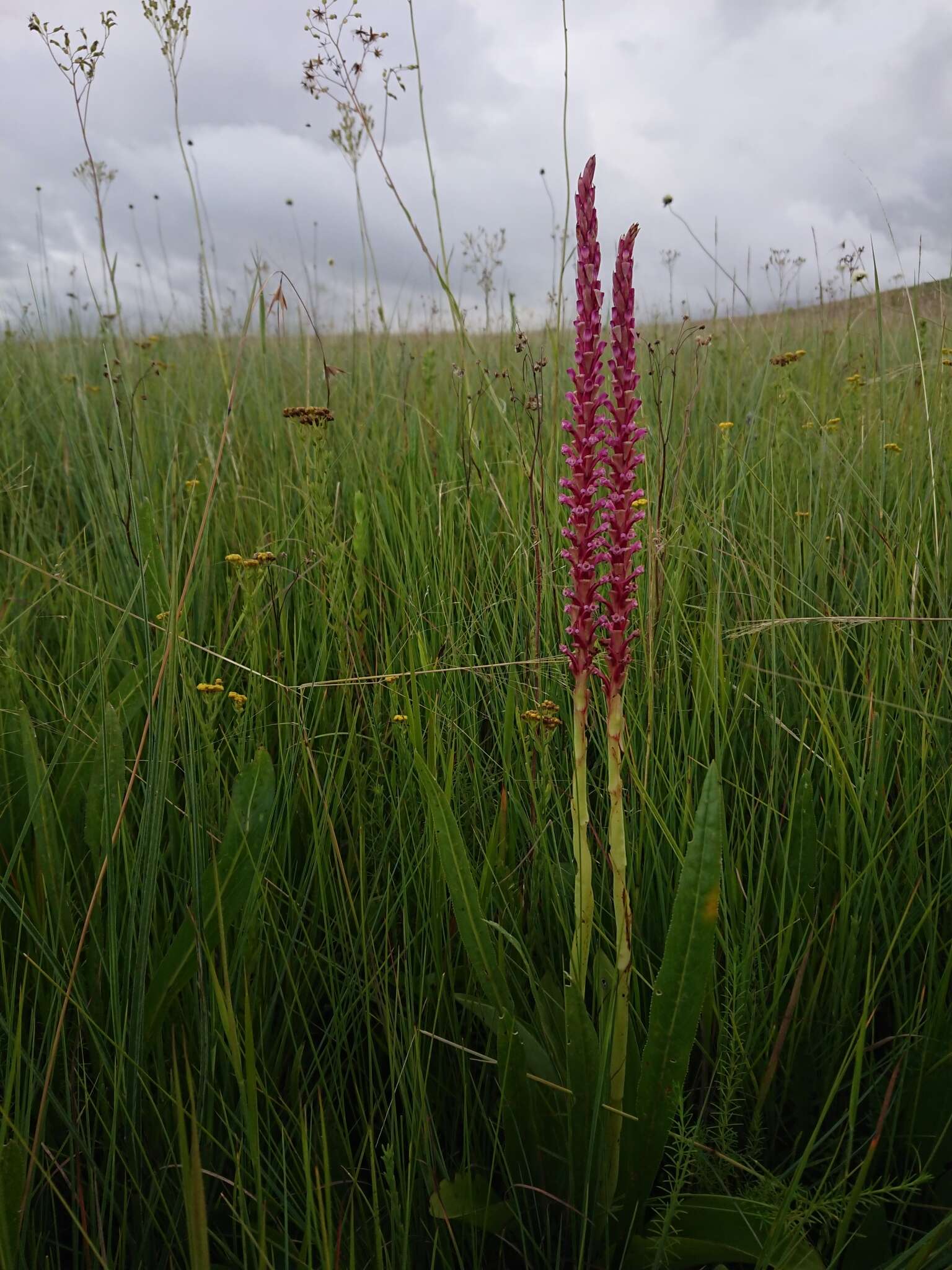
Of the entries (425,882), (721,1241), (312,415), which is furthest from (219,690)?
(721,1241)

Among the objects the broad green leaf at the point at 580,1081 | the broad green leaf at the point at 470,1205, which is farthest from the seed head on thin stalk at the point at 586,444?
the broad green leaf at the point at 470,1205

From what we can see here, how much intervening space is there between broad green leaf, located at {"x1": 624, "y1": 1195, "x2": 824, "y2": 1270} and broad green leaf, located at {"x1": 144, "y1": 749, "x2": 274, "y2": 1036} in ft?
2.34

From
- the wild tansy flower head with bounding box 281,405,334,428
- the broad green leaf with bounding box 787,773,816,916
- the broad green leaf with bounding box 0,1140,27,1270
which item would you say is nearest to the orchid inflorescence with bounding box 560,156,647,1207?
the broad green leaf with bounding box 787,773,816,916

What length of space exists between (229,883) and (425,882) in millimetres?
359

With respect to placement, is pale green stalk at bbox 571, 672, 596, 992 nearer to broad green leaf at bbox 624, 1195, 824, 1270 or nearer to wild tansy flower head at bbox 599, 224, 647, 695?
wild tansy flower head at bbox 599, 224, 647, 695

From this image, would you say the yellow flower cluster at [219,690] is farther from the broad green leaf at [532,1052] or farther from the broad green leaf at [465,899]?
the broad green leaf at [532,1052]

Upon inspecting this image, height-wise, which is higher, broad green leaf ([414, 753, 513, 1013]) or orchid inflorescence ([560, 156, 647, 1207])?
orchid inflorescence ([560, 156, 647, 1207])

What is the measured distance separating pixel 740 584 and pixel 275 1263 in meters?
1.78

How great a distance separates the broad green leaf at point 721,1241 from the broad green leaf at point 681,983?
76 millimetres

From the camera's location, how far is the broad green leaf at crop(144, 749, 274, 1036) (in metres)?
1.25

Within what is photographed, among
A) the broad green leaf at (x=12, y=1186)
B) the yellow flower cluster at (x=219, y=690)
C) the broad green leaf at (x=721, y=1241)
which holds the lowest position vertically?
the broad green leaf at (x=721, y=1241)

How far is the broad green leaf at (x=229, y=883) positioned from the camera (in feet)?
4.10

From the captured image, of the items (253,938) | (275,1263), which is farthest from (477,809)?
(275,1263)

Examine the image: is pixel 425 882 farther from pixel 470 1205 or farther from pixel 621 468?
pixel 621 468
